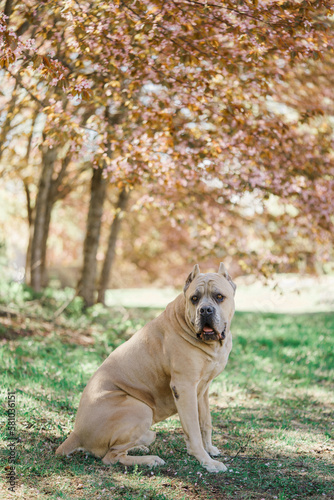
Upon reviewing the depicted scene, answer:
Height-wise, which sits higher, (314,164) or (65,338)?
(314,164)

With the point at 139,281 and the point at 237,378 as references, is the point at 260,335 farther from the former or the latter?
the point at 139,281

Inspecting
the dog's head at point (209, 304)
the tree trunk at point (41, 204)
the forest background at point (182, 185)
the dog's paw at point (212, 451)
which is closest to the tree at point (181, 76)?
the forest background at point (182, 185)

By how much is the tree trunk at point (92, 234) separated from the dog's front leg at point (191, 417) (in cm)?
740

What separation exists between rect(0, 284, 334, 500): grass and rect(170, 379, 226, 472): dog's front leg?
0.34ft

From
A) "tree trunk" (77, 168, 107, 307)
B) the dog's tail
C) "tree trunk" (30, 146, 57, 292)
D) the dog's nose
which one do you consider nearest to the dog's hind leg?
the dog's tail

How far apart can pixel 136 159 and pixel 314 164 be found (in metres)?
3.72

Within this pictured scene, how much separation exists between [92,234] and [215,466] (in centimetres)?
771

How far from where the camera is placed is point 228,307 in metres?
4.20

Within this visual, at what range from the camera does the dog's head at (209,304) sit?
3.95 m

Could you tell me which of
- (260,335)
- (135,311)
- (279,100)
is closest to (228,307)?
(260,335)

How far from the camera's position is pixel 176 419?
5.24 meters

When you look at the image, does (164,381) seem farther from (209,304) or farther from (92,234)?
(92,234)

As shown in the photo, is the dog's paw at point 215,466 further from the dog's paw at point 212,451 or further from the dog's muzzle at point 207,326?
the dog's muzzle at point 207,326

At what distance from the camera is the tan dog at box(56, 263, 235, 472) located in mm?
3947
